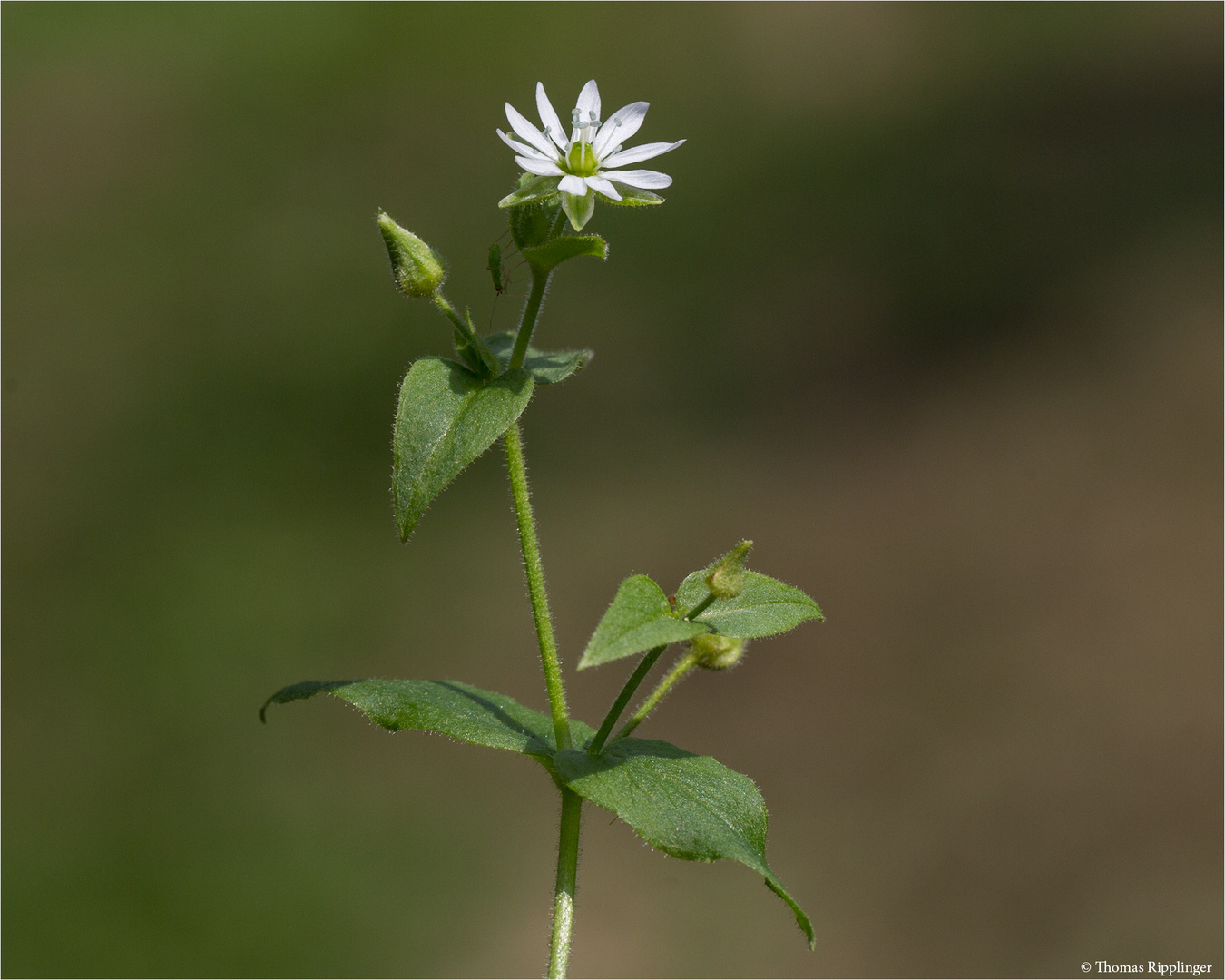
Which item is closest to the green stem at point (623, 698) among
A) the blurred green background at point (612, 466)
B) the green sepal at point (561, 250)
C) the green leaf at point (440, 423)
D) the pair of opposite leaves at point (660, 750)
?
the pair of opposite leaves at point (660, 750)

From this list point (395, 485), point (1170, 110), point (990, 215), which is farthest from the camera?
point (1170, 110)

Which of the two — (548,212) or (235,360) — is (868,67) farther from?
(548,212)

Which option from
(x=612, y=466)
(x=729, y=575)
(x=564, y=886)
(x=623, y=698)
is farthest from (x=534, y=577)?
(x=612, y=466)

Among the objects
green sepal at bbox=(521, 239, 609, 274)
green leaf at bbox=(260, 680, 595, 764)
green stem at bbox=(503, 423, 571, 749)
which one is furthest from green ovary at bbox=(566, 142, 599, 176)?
green leaf at bbox=(260, 680, 595, 764)

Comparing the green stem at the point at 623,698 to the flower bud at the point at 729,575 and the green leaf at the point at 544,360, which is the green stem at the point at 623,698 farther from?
the green leaf at the point at 544,360

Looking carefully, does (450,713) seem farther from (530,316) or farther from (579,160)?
(579,160)

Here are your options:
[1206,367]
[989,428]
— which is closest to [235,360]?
[989,428]
